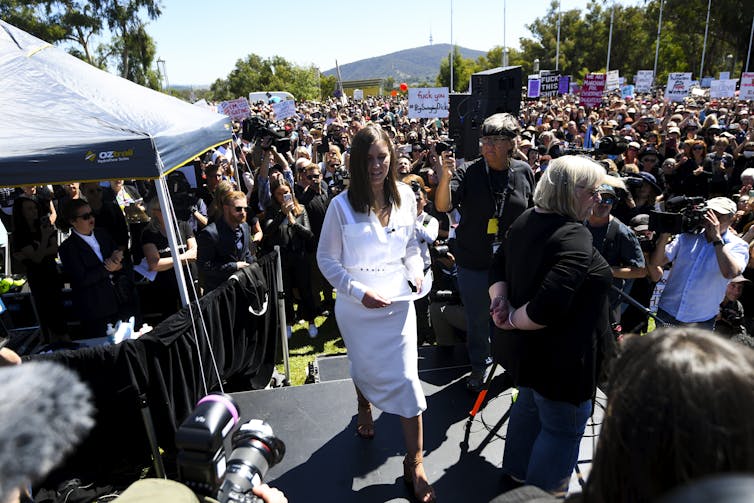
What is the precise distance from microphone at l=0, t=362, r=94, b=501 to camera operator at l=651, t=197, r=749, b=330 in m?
3.95

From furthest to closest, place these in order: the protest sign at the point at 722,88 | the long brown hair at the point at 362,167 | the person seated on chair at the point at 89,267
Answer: the protest sign at the point at 722,88, the person seated on chair at the point at 89,267, the long brown hair at the point at 362,167

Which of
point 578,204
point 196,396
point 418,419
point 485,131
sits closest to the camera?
point 578,204

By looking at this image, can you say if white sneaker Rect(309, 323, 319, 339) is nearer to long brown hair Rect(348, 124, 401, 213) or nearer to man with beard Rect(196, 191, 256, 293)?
man with beard Rect(196, 191, 256, 293)

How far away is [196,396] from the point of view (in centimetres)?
373

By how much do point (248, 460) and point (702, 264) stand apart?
375cm

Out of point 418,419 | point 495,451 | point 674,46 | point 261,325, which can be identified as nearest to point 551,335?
point 418,419

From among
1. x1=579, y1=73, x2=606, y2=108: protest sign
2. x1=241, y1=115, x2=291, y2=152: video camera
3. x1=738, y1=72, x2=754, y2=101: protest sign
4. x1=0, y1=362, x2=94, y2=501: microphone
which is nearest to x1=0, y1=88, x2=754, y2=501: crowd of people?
x1=0, y1=362, x2=94, y2=501: microphone

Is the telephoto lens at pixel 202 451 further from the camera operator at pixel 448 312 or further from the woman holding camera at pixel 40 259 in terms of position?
the woman holding camera at pixel 40 259

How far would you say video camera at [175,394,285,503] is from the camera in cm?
118

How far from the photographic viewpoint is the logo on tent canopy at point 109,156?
341cm

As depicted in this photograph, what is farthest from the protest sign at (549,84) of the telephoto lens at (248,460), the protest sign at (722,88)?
the telephoto lens at (248,460)

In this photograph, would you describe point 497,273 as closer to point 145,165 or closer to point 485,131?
point 485,131

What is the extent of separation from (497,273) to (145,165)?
2.54 meters

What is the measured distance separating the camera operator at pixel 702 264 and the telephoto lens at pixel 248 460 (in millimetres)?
3473
